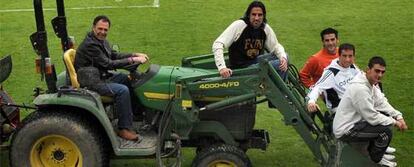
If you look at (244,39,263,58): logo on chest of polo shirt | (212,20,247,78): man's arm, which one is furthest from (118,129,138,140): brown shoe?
(244,39,263,58): logo on chest of polo shirt

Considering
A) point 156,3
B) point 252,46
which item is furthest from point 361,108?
point 156,3

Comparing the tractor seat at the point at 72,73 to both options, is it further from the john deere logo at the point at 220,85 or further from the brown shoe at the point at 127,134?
the john deere logo at the point at 220,85

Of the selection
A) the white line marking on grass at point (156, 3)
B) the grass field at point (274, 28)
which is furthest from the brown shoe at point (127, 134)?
the white line marking on grass at point (156, 3)

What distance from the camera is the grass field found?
22.5ft

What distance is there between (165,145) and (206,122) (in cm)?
43

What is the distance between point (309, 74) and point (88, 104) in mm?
2569

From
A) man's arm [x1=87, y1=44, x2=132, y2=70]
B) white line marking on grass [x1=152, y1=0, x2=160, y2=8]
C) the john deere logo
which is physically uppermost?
man's arm [x1=87, y1=44, x2=132, y2=70]

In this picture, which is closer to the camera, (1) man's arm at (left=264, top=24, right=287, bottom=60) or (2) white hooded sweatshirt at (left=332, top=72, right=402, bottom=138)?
(2) white hooded sweatshirt at (left=332, top=72, right=402, bottom=138)

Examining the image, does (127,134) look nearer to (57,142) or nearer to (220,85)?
(57,142)

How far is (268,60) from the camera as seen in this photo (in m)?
5.31

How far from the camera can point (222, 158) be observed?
16.8 ft

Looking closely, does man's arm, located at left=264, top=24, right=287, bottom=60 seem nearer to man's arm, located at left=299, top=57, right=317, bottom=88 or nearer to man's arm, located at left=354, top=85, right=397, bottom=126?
man's arm, located at left=299, top=57, right=317, bottom=88

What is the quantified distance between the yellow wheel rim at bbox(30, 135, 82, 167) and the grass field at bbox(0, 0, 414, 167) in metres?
0.81

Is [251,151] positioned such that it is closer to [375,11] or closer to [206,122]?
[206,122]
